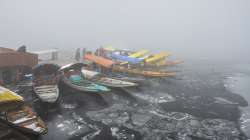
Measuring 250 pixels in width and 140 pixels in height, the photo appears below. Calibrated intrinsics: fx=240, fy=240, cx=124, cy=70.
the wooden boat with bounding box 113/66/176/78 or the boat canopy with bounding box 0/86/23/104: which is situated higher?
the boat canopy with bounding box 0/86/23/104

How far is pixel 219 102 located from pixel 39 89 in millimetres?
13248

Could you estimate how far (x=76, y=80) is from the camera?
19156 millimetres

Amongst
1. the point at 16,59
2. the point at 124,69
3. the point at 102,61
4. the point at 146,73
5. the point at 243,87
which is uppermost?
the point at 16,59

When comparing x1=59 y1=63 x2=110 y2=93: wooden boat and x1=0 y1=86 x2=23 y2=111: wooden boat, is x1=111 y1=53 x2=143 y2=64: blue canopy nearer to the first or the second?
x1=59 y1=63 x2=110 y2=93: wooden boat

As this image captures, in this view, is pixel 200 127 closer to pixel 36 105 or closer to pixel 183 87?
pixel 183 87


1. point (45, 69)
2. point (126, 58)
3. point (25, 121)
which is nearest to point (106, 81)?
point (45, 69)

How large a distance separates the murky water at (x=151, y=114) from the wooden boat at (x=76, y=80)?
758 mm

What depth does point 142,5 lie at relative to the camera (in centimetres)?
Result: 14538

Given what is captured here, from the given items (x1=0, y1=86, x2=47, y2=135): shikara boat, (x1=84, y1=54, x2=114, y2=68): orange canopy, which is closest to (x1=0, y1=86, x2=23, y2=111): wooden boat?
(x1=0, y1=86, x2=47, y2=135): shikara boat

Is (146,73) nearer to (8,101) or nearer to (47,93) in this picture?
(47,93)

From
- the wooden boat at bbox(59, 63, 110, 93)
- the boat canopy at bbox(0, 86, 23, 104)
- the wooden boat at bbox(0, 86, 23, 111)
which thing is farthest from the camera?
the wooden boat at bbox(59, 63, 110, 93)

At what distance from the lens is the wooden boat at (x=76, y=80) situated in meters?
17.8

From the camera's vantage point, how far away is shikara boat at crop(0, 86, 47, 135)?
1066 cm

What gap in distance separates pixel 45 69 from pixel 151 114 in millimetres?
9083
